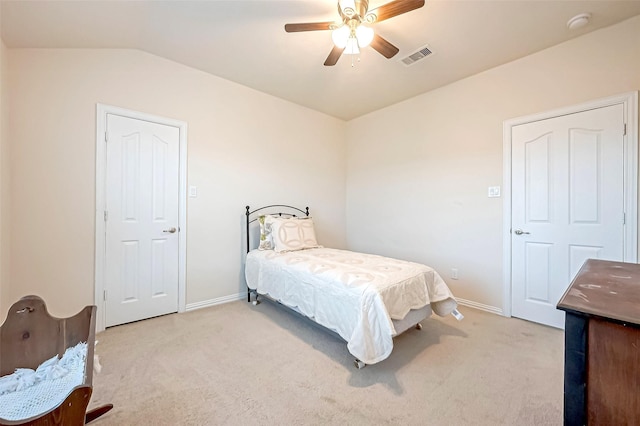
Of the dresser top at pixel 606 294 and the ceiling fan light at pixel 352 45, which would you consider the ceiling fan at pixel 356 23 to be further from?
the dresser top at pixel 606 294

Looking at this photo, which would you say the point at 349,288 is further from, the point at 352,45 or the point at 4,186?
the point at 4,186

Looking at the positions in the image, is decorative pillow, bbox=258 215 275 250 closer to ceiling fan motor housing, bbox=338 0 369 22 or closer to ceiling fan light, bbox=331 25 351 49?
ceiling fan light, bbox=331 25 351 49

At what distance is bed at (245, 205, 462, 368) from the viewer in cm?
178

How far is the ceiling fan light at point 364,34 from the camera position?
6.03ft

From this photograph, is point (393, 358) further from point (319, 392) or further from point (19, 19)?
point (19, 19)

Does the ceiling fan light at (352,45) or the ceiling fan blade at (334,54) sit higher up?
the ceiling fan blade at (334,54)

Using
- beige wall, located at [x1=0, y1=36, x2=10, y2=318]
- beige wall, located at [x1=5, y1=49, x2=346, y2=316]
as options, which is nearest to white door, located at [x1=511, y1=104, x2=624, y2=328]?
beige wall, located at [x1=5, y1=49, x2=346, y2=316]

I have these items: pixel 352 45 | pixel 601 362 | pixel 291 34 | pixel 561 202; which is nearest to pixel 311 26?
pixel 352 45

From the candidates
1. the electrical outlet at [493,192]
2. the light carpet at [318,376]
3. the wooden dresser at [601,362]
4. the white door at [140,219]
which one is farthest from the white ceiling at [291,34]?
the light carpet at [318,376]

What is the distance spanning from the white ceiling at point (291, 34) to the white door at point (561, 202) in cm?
85

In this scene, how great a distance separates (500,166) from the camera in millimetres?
2879

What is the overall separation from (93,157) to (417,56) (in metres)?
3.28

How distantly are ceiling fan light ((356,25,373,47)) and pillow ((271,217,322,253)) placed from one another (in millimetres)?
A: 2037

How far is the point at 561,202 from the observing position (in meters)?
2.52
